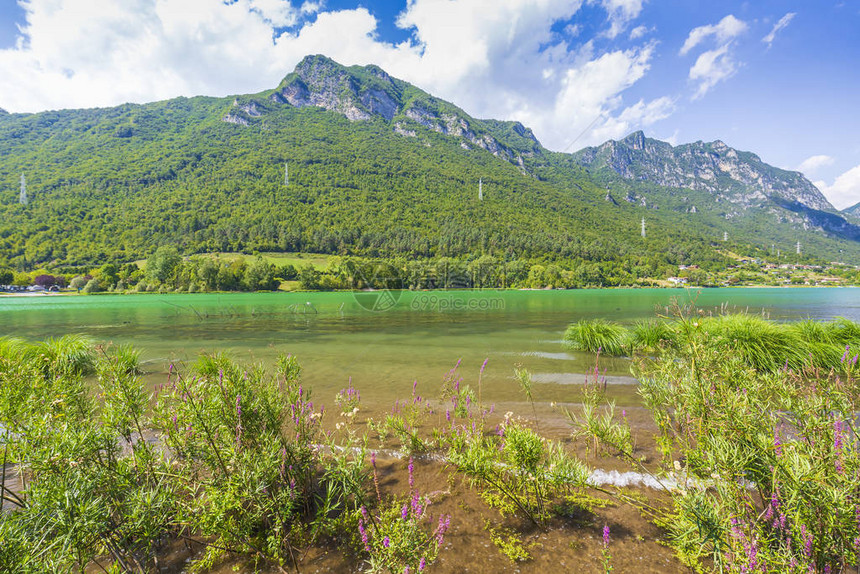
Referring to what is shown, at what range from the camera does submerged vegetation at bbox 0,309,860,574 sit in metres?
2.23

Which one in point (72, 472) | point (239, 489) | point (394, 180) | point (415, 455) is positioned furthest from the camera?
point (394, 180)

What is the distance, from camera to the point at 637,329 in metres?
13.4

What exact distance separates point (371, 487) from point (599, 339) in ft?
39.4

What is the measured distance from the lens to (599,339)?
13.5 metres

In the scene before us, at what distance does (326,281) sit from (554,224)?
385 ft

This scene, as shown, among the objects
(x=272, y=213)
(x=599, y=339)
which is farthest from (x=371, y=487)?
(x=272, y=213)

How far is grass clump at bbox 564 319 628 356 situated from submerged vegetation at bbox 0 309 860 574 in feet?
30.2

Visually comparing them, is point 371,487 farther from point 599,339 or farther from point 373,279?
point 373,279

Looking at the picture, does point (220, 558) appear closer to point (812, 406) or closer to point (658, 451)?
point (812, 406)

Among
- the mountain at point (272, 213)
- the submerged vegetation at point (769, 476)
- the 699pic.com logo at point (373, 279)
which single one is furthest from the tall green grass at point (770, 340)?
the mountain at point (272, 213)

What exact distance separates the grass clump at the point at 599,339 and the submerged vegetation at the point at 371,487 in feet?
30.2

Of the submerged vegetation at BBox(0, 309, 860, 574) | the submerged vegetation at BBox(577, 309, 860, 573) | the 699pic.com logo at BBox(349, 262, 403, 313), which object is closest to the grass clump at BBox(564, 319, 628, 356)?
the submerged vegetation at BBox(0, 309, 860, 574)

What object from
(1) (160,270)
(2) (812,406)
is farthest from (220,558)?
(1) (160,270)

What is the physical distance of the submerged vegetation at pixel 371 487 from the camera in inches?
87.7
